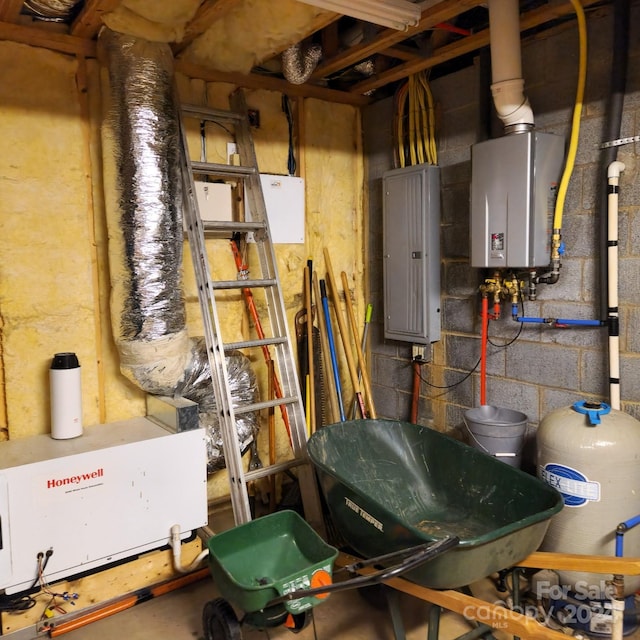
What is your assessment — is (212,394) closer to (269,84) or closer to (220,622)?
(220,622)

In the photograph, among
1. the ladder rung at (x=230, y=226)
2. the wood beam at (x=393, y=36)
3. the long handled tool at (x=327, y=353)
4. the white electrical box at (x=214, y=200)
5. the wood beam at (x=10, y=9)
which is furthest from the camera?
the long handled tool at (x=327, y=353)

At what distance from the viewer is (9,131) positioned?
2.20m

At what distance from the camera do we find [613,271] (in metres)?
2.11

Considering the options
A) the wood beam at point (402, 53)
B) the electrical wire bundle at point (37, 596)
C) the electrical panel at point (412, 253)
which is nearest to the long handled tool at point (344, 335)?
the electrical panel at point (412, 253)

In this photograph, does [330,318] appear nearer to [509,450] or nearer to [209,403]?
[209,403]

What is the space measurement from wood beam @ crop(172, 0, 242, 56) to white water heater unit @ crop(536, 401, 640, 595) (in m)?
2.05

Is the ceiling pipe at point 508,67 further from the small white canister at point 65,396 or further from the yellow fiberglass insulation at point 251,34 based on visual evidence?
the small white canister at point 65,396

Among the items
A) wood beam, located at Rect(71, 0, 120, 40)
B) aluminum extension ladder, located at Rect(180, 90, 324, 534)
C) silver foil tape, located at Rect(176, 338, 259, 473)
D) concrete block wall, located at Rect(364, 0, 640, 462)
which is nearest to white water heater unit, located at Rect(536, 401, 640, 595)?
concrete block wall, located at Rect(364, 0, 640, 462)

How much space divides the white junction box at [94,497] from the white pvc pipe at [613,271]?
5.71ft

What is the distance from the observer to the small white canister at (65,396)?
216cm

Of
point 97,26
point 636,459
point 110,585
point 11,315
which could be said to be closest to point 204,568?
point 110,585

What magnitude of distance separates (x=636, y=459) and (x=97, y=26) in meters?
2.70

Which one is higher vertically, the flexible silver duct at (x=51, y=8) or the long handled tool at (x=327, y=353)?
the flexible silver duct at (x=51, y=8)

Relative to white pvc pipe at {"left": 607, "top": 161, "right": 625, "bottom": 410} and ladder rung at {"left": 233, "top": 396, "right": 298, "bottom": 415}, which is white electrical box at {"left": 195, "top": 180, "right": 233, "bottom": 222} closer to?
ladder rung at {"left": 233, "top": 396, "right": 298, "bottom": 415}
